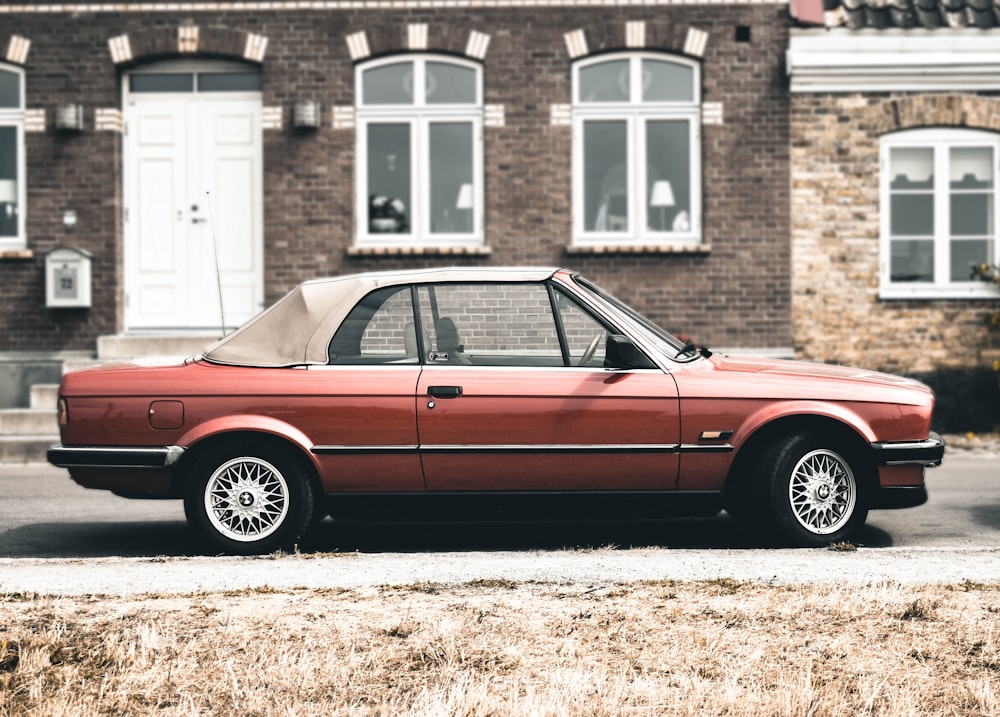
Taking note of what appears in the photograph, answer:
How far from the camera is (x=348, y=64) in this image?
48.0 feet

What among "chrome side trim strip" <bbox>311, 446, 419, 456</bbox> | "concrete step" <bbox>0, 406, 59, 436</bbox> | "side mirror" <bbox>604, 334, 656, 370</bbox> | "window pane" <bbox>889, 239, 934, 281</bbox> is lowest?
"concrete step" <bbox>0, 406, 59, 436</bbox>

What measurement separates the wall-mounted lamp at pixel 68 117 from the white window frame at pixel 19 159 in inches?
23.8

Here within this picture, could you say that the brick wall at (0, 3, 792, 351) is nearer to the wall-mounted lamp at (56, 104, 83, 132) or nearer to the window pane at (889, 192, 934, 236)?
the wall-mounted lamp at (56, 104, 83, 132)

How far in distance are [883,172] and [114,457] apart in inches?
412

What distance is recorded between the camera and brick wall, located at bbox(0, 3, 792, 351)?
1457 centimetres

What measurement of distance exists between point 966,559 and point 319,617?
3.27 metres

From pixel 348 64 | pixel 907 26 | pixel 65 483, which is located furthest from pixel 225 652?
pixel 907 26

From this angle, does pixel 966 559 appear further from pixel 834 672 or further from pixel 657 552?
pixel 834 672

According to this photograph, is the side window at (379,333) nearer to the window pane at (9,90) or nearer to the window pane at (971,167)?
the window pane at (9,90)

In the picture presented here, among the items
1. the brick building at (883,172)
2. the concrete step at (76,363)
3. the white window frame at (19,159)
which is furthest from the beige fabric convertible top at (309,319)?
the white window frame at (19,159)

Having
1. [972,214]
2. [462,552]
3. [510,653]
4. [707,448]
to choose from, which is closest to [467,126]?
[972,214]

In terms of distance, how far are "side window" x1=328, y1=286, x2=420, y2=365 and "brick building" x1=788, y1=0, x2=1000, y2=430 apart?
8.53 m

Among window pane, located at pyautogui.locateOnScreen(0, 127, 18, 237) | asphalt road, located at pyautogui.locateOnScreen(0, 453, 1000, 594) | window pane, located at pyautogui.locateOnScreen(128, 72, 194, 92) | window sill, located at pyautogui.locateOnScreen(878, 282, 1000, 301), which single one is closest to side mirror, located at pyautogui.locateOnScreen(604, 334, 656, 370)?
asphalt road, located at pyautogui.locateOnScreen(0, 453, 1000, 594)

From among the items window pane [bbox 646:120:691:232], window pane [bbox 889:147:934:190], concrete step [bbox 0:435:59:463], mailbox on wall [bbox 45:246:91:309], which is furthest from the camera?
window pane [bbox 646:120:691:232]
